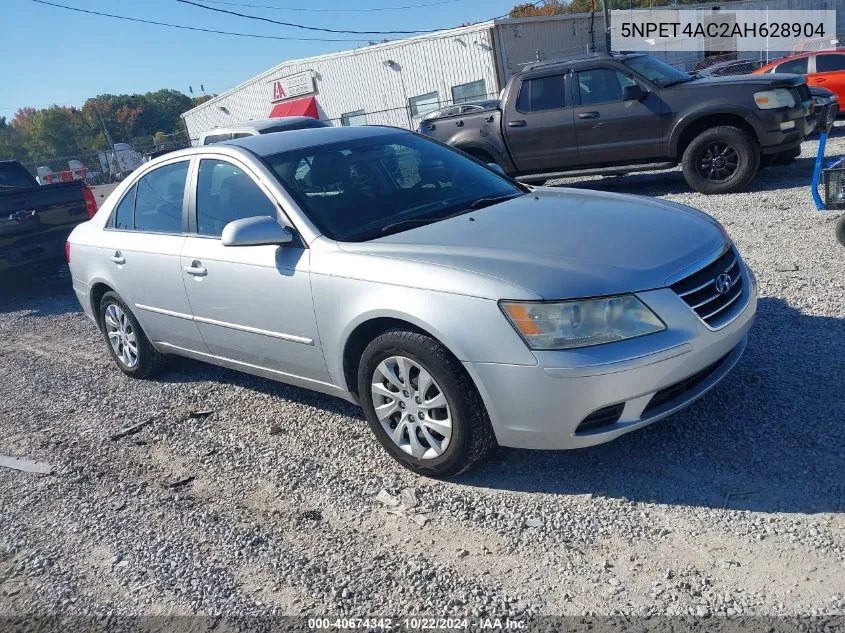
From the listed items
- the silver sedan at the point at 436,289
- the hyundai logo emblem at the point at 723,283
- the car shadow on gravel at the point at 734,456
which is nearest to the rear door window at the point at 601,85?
the silver sedan at the point at 436,289

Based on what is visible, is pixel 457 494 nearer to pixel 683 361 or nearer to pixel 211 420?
pixel 683 361

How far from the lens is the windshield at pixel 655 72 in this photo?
945 cm

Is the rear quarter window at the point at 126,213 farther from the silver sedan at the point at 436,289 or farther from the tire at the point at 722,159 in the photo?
the tire at the point at 722,159

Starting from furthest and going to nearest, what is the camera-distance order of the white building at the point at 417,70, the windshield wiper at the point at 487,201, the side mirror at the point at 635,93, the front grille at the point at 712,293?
the white building at the point at 417,70 → the side mirror at the point at 635,93 → the windshield wiper at the point at 487,201 → the front grille at the point at 712,293

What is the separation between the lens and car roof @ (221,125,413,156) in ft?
14.3

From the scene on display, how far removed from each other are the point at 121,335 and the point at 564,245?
12.6 feet

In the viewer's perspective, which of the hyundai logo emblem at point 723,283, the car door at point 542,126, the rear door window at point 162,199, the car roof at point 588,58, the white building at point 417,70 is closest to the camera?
the hyundai logo emblem at point 723,283

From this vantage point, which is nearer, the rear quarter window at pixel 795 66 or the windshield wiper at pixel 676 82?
the windshield wiper at pixel 676 82

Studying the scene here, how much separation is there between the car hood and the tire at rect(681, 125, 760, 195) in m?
5.57

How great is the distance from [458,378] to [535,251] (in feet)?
2.22

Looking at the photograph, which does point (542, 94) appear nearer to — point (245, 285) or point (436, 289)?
point (245, 285)

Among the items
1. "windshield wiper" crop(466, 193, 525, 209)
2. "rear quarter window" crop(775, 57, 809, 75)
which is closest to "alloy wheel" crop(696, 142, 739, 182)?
"windshield wiper" crop(466, 193, 525, 209)

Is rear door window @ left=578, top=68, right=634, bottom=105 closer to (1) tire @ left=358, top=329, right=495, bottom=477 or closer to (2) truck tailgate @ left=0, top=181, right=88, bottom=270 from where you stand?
(2) truck tailgate @ left=0, top=181, right=88, bottom=270

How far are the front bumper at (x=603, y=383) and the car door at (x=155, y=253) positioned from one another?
239cm
